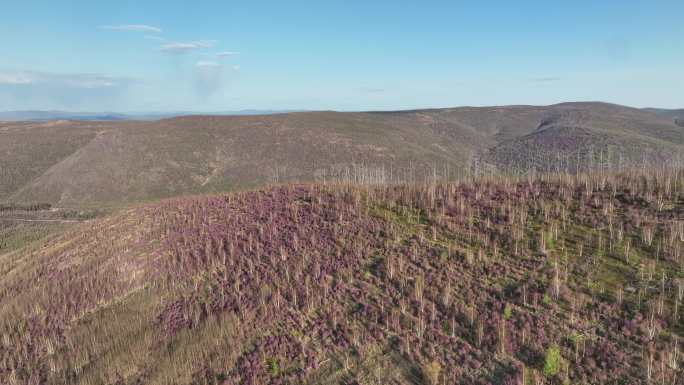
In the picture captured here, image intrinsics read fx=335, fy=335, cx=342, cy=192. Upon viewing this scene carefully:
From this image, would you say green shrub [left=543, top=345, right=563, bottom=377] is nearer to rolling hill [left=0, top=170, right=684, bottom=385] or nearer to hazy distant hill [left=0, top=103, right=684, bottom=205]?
rolling hill [left=0, top=170, right=684, bottom=385]

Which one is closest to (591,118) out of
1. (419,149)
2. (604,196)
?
(419,149)

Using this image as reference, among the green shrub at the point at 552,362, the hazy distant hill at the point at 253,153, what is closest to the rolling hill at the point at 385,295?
the green shrub at the point at 552,362

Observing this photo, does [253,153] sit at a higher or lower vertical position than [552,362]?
higher

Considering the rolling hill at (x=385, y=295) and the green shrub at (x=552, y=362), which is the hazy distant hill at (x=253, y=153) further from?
the green shrub at (x=552, y=362)

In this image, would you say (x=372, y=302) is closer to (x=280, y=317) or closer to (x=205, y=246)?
(x=280, y=317)

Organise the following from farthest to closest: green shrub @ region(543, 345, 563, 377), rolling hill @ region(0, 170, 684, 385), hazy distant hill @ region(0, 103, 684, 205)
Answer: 1. hazy distant hill @ region(0, 103, 684, 205)
2. rolling hill @ region(0, 170, 684, 385)
3. green shrub @ region(543, 345, 563, 377)

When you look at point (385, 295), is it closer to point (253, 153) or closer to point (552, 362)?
point (552, 362)

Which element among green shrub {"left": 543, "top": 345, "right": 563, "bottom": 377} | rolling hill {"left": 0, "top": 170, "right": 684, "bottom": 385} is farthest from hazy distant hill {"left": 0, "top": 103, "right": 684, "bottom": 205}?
green shrub {"left": 543, "top": 345, "right": 563, "bottom": 377}

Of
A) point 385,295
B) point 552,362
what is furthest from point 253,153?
point 552,362
